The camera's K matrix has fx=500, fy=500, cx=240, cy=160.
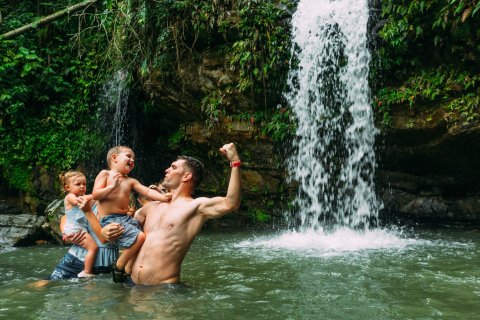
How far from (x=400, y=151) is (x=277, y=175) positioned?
8.19 ft

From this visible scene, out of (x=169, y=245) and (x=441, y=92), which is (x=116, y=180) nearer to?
(x=169, y=245)

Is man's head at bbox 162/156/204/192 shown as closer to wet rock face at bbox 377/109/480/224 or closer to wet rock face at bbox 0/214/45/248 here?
wet rock face at bbox 377/109/480/224

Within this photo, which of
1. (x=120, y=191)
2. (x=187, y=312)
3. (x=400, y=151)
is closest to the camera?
(x=187, y=312)

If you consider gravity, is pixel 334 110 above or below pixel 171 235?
above

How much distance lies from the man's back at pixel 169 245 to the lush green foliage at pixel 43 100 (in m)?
7.87

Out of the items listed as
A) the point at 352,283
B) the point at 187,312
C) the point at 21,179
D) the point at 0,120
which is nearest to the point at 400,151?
the point at 352,283

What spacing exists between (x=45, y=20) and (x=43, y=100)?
1946 millimetres

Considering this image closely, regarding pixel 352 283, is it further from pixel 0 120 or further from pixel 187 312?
pixel 0 120

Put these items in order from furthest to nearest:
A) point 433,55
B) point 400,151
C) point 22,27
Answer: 1. point 22,27
2. point 400,151
3. point 433,55

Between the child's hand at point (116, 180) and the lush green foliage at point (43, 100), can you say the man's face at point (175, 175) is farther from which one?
the lush green foliage at point (43, 100)

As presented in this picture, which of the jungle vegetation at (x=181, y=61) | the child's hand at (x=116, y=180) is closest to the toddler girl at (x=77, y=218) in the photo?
the child's hand at (x=116, y=180)

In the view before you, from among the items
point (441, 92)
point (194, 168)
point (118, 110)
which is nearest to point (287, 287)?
point (194, 168)

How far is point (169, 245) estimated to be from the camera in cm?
438

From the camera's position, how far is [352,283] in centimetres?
478
